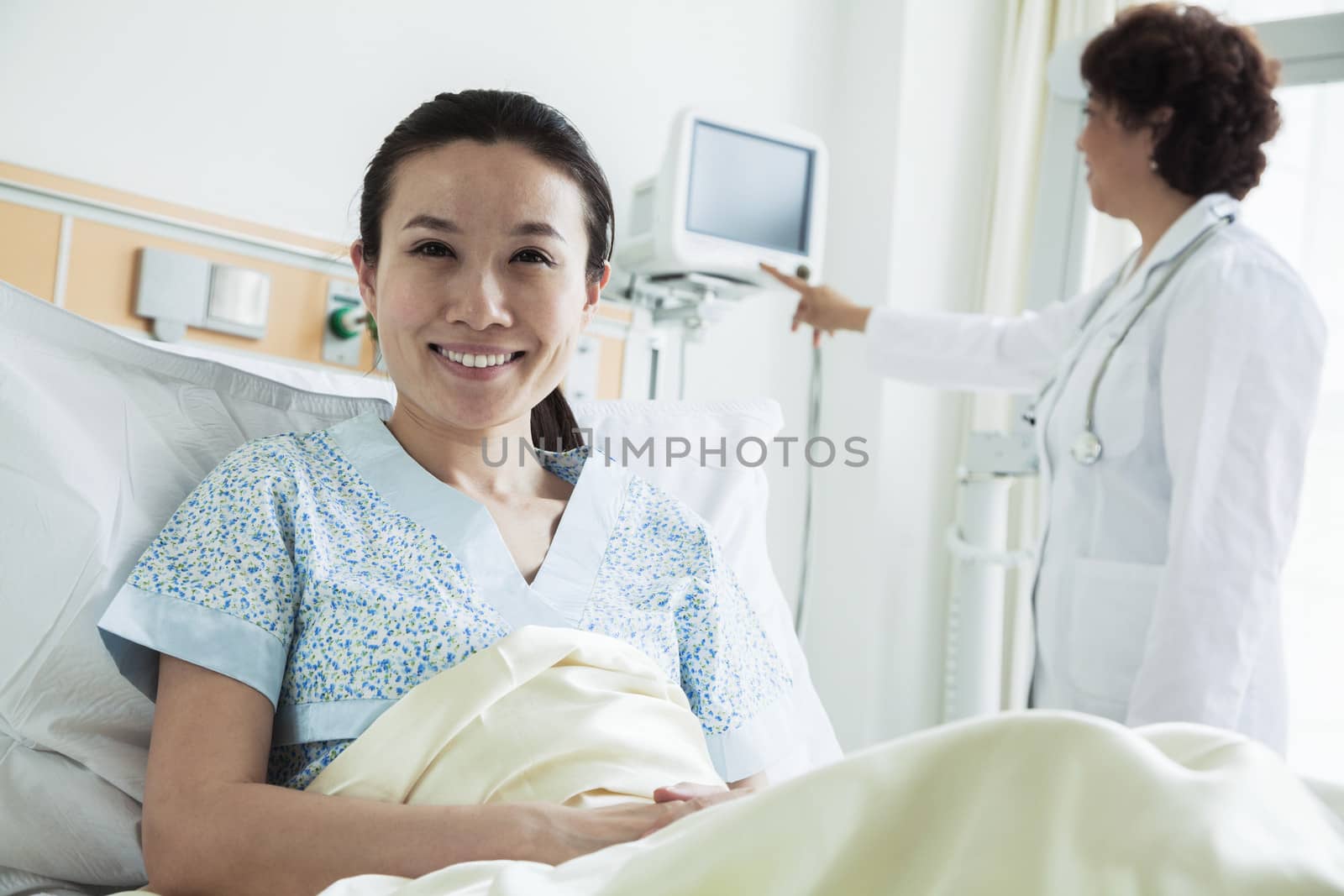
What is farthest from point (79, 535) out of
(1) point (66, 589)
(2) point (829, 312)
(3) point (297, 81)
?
(2) point (829, 312)

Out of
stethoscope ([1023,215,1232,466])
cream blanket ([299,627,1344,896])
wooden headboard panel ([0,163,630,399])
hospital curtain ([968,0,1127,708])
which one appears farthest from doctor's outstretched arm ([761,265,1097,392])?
cream blanket ([299,627,1344,896])

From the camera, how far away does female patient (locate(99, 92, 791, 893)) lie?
33.4 inches

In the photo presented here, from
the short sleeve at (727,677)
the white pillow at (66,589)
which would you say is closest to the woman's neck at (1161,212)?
the short sleeve at (727,677)

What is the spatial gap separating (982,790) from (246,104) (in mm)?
1693

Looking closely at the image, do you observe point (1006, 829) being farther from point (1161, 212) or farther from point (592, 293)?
point (1161, 212)

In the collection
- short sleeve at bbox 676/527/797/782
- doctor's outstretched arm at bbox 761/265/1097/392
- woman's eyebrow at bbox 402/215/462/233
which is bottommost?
short sleeve at bbox 676/527/797/782

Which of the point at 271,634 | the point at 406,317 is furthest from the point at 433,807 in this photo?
the point at 406,317

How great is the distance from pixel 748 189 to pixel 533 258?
1.06 meters

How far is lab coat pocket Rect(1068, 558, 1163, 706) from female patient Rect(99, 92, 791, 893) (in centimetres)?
63

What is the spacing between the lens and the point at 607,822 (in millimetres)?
856

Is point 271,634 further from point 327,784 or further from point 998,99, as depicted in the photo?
point 998,99

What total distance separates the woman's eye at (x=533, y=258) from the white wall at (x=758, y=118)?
0.88m

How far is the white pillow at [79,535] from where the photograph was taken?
0.98m

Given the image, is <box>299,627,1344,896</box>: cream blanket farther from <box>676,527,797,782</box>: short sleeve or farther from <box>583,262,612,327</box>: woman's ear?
<box>583,262,612,327</box>: woman's ear
